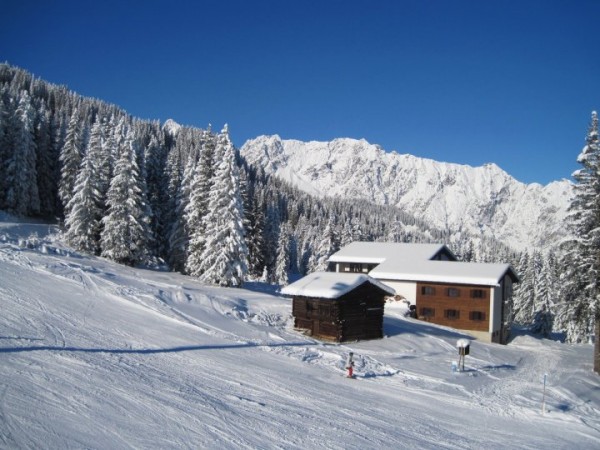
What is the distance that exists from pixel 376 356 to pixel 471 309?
24692 millimetres

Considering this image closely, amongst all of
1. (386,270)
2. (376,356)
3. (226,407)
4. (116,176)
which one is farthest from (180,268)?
(226,407)

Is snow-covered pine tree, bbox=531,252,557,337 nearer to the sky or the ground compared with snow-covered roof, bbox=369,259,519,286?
nearer to the ground

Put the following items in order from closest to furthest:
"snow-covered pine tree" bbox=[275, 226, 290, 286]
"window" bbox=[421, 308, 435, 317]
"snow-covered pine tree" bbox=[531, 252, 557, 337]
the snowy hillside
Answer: the snowy hillside < "window" bbox=[421, 308, 435, 317] < "snow-covered pine tree" bbox=[531, 252, 557, 337] < "snow-covered pine tree" bbox=[275, 226, 290, 286]

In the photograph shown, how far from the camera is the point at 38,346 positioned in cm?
1459

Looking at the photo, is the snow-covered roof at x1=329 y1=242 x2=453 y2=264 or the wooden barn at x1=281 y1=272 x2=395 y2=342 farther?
the snow-covered roof at x1=329 y1=242 x2=453 y2=264

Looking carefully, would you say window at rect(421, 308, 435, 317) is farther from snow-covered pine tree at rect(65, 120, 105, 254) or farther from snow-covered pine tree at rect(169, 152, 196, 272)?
snow-covered pine tree at rect(65, 120, 105, 254)

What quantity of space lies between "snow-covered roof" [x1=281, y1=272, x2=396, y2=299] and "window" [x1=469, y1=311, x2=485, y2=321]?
59.3 ft

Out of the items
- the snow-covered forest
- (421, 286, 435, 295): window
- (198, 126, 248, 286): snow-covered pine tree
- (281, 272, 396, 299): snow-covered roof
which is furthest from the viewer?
(421, 286, 435, 295): window

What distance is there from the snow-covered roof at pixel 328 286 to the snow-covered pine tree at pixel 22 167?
39052mm

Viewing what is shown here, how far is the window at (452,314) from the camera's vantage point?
4638 centimetres

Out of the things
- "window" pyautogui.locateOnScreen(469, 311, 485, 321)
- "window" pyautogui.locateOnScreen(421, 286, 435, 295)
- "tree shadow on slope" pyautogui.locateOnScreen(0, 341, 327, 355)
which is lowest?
"window" pyautogui.locateOnScreen(469, 311, 485, 321)

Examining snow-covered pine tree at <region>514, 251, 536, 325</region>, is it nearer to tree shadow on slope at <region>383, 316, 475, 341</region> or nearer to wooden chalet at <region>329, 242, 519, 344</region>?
wooden chalet at <region>329, 242, 519, 344</region>

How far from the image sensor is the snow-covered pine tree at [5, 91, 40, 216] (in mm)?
52719

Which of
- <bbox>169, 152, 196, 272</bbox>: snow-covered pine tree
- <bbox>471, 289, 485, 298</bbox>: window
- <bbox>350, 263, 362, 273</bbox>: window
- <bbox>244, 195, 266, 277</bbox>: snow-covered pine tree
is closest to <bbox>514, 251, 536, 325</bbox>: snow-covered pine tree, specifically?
<bbox>350, 263, 362, 273</bbox>: window
